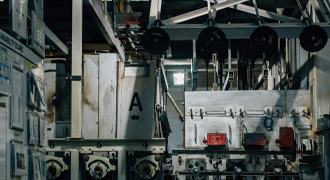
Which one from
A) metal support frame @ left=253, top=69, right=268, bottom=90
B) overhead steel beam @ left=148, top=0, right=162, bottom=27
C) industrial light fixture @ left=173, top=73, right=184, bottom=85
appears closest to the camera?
overhead steel beam @ left=148, top=0, right=162, bottom=27

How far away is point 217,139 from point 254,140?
764 millimetres

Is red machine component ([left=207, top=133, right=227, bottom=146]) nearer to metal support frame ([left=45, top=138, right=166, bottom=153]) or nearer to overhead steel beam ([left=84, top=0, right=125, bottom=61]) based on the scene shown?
metal support frame ([left=45, top=138, right=166, bottom=153])

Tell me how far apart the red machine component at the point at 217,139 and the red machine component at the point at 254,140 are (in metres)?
0.44

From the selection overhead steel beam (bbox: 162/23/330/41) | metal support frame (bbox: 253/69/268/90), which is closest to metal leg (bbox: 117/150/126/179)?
overhead steel beam (bbox: 162/23/330/41)

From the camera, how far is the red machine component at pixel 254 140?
34.9ft

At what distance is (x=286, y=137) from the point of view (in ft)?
35.0

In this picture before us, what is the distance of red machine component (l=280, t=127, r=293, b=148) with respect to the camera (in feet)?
34.8

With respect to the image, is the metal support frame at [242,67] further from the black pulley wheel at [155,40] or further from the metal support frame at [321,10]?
the black pulley wheel at [155,40]

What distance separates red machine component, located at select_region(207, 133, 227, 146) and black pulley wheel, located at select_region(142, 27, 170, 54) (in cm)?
271

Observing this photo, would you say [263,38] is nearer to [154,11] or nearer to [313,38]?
[313,38]

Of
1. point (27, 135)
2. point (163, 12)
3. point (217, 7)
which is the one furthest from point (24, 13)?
point (163, 12)

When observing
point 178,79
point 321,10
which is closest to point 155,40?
point 321,10

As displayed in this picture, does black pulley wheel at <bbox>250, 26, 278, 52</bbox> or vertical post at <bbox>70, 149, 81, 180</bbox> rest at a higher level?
black pulley wheel at <bbox>250, 26, 278, 52</bbox>

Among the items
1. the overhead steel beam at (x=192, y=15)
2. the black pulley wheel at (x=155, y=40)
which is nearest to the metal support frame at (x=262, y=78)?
the overhead steel beam at (x=192, y=15)
